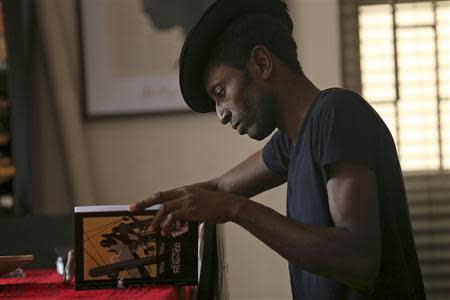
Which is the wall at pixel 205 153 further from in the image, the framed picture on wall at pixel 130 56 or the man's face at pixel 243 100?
the man's face at pixel 243 100

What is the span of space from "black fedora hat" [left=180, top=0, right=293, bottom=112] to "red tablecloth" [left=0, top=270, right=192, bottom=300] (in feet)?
1.49

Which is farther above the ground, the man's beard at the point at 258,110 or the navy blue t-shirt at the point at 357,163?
the man's beard at the point at 258,110

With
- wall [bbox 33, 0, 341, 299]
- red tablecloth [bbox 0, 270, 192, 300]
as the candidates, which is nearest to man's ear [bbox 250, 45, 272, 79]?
red tablecloth [bbox 0, 270, 192, 300]

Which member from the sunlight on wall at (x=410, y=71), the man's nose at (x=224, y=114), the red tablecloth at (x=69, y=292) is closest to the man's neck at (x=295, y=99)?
the man's nose at (x=224, y=114)

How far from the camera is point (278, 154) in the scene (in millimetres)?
2021

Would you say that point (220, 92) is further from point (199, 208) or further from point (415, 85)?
point (415, 85)

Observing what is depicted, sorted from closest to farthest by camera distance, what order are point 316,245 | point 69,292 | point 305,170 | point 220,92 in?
1. point 316,245
2. point 305,170
3. point 220,92
4. point 69,292

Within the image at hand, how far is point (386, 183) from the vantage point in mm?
1623

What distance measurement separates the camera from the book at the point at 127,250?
1824 millimetres

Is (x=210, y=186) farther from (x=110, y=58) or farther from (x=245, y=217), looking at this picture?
(x=110, y=58)

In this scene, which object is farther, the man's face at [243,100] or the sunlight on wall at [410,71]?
the sunlight on wall at [410,71]

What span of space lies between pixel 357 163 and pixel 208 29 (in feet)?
1.45

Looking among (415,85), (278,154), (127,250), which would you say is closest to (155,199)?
(127,250)

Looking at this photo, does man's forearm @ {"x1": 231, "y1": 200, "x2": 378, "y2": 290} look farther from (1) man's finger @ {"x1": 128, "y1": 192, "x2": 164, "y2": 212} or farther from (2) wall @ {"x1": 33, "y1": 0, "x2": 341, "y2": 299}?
(2) wall @ {"x1": 33, "y1": 0, "x2": 341, "y2": 299}
